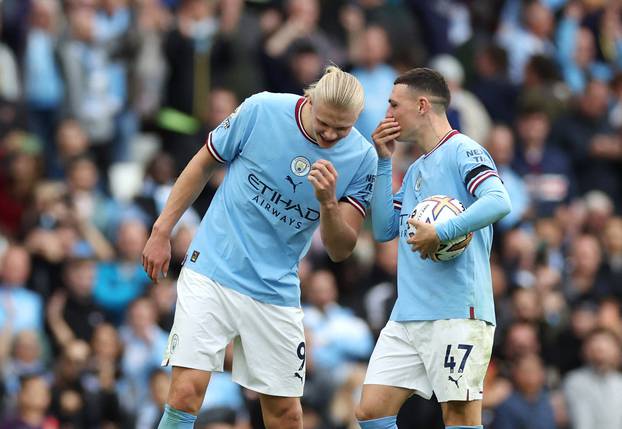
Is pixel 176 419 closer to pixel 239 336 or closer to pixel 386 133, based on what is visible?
pixel 239 336

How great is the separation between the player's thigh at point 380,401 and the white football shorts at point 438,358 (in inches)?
1.7

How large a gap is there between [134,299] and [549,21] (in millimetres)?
9544

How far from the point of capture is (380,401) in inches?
371

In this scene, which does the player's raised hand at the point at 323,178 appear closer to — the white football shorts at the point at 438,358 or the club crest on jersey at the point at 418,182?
the club crest on jersey at the point at 418,182

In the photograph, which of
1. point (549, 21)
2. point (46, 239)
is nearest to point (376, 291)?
point (46, 239)

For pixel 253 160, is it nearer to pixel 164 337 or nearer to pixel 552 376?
pixel 164 337

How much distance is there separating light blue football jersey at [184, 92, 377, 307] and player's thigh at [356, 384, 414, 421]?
0.80m

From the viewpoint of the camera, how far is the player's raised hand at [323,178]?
8.98 metres

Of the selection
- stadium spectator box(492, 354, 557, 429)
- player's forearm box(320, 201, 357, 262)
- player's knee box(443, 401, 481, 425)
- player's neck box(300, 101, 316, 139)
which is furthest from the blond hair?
stadium spectator box(492, 354, 557, 429)

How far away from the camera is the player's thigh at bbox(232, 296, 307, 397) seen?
31.2ft

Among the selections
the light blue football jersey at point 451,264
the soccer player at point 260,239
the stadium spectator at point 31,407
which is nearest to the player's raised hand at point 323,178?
the soccer player at point 260,239

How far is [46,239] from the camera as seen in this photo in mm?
14531

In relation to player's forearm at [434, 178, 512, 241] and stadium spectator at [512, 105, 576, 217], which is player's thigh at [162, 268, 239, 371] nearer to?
player's forearm at [434, 178, 512, 241]

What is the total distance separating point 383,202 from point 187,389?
1787 mm
